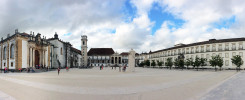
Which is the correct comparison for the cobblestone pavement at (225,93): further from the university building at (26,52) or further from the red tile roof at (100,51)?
the red tile roof at (100,51)

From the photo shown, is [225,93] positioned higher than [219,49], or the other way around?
[219,49]

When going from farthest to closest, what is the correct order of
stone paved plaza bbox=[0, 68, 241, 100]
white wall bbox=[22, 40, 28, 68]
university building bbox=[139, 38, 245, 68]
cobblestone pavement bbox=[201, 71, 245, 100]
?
university building bbox=[139, 38, 245, 68], white wall bbox=[22, 40, 28, 68], stone paved plaza bbox=[0, 68, 241, 100], cobblestone pavement bbox=[201, 71, 245, 100]

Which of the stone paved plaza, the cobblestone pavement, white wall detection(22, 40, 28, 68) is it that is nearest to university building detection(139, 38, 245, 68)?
the stone paved plaza

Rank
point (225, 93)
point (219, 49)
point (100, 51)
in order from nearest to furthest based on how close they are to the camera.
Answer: point (225, 93) → point (219, 49) → point (100, 51)

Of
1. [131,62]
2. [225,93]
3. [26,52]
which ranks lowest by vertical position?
[225,93]

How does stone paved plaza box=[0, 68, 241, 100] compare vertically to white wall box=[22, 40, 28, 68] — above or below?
below

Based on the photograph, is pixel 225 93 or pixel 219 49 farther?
pixel 219 49

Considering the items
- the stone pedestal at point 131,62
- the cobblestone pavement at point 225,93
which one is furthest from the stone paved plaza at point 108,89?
the stone pedestal at point 131,62

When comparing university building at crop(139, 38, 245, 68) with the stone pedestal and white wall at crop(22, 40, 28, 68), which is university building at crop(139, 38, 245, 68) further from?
white wall at crop(22, 40, 28, 68)

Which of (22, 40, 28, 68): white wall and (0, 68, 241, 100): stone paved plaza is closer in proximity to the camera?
(0, 68, 241, 100): stone paved plaza

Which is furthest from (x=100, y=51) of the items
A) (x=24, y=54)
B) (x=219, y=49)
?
(x=219, y=49)

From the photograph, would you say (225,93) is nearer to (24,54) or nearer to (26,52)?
(24,54)

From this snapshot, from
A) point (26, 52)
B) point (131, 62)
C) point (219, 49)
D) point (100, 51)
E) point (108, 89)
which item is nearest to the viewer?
point (108, 89)

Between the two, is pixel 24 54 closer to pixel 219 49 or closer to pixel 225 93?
pixel 225 93
